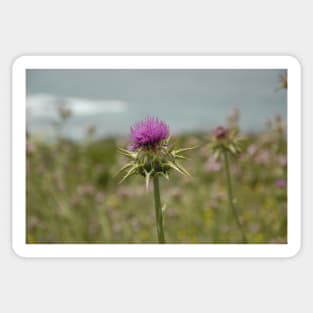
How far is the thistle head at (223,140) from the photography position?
3.24m

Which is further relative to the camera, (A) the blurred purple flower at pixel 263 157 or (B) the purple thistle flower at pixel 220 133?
(A) the blurred purple flower at pixel 263 157

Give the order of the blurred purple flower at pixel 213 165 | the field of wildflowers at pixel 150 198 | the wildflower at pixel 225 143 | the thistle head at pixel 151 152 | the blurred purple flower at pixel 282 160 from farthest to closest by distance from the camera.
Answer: the blurred purple flower at pixel 213 165, the field of wildflowers at pixel 150 198, the blurred purple flower at pixel 282 160, the wildflower at pixel 225 143, the thistle head at pixel 151 152

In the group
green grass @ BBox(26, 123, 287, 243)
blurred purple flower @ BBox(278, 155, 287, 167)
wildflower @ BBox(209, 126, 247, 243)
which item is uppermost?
wildflower @ BBox(209, 126, 247, 243)

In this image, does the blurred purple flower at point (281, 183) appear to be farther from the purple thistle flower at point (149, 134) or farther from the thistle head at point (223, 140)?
the purple thistle flower at point (149, 134)

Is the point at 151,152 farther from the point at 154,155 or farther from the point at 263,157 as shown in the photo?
the point at 263,157

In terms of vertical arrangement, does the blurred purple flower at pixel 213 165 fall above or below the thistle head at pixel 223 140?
below

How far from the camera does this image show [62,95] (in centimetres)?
380

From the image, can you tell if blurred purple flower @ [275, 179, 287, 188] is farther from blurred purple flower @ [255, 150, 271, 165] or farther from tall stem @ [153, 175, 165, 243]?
tall stem @ [153, 175, 165, 243]

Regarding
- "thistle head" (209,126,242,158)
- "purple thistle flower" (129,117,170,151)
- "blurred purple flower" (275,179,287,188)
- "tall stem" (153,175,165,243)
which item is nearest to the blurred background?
"blurred purple flower" (275,179,287,188)

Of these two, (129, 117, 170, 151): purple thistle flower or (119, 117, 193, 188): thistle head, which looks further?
(129, 117, 170, 151): purple thistle flower

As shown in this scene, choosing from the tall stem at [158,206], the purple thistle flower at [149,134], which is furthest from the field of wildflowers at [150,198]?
the tall stem at [158,206]

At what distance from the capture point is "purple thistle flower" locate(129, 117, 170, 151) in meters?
2.67

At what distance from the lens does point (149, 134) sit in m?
2.69
